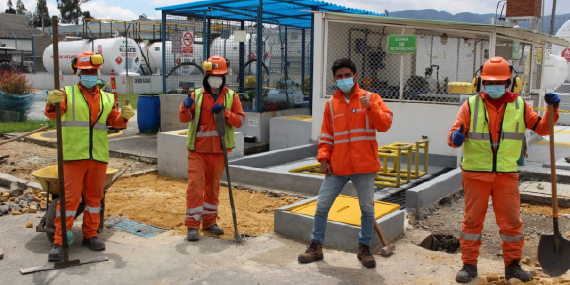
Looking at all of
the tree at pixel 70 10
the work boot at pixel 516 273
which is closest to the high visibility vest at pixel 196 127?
the work boot at pixel 516 273

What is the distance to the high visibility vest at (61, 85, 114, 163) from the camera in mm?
5223

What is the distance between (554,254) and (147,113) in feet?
35.2

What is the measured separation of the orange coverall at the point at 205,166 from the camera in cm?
590

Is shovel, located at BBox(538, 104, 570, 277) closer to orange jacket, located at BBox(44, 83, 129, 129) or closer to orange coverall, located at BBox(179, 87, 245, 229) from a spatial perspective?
orange coverall, located at BBox(179, 87, 245, 229)

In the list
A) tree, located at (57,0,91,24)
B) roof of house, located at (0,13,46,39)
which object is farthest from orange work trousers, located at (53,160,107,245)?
tree, located at (57,0,91,24)

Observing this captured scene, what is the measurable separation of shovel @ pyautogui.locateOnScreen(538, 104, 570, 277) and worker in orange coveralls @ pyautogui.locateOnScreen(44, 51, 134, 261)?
13.0ft

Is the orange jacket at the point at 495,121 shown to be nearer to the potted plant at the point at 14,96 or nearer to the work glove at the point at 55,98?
the work glove at the point at 55,98

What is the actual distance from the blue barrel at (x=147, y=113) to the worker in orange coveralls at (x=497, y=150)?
1009 centimetres

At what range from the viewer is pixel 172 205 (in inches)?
289

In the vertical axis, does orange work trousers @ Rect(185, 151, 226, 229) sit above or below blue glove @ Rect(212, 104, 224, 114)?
below

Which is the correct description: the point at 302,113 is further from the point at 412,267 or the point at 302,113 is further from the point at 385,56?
the point at 412,267

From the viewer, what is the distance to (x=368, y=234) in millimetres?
5016

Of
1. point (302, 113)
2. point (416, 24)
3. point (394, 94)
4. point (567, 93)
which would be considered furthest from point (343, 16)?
point (567, 93)

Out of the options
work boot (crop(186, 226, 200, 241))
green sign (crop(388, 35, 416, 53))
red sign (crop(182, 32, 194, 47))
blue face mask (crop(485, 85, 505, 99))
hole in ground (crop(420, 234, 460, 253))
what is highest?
red sign (crop(182, 32, 194, 47))
